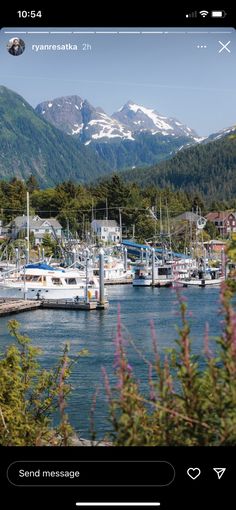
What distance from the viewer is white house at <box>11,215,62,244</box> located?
2179 inches

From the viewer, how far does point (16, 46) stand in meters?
4.46

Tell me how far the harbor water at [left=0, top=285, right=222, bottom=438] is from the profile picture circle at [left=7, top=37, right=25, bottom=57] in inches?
166

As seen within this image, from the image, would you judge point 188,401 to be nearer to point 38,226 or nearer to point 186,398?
point 186,398

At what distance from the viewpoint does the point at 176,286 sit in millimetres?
3568

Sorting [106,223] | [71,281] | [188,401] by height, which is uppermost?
[106,223]

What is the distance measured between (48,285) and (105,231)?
797 inches

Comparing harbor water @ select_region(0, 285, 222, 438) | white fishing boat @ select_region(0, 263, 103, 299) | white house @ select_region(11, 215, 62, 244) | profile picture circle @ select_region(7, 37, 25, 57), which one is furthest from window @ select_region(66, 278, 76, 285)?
profile picture circle @ select_region(7, 37, 25, 57)
